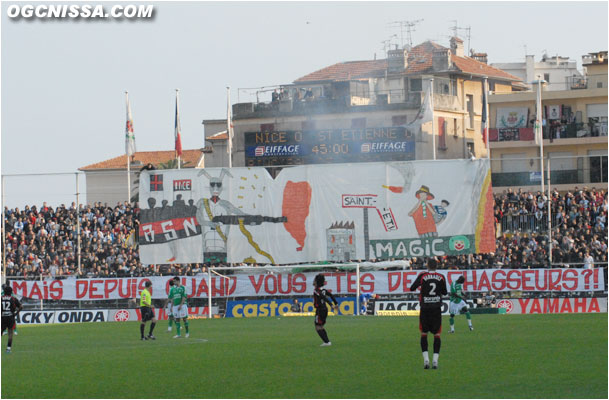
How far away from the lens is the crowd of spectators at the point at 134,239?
50.3m

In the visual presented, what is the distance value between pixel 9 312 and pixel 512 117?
59.7 meters

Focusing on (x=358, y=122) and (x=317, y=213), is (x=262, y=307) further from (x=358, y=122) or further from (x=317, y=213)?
(x=358, y=122)

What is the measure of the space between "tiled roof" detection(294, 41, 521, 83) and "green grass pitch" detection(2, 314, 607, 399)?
53.2m

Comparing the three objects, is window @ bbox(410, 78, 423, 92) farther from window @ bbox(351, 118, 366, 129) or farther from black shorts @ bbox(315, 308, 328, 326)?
black shorts @ bbox(315, 308, 328, 326)

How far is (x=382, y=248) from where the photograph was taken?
176ft

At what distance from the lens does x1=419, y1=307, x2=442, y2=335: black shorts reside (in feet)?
70.9

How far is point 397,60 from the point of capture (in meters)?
88.8

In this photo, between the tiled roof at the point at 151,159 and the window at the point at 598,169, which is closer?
the window at the point at 598,169

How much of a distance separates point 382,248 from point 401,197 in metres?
2.62

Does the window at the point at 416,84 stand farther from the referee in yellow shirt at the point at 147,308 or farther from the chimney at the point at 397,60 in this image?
the referee in yellow shirt at the point at 147,308

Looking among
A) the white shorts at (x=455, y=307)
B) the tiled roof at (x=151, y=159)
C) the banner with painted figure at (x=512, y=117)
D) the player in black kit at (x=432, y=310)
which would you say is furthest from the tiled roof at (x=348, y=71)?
the player in black kit at (x=432, y=310)

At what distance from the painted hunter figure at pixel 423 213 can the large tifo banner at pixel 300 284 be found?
4018mm

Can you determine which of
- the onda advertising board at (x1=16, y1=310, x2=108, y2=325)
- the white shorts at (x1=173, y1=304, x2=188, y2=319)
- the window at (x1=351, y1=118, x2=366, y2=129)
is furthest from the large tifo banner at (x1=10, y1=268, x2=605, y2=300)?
the window at (x1=351, y1=118, x2=366, y2=129)

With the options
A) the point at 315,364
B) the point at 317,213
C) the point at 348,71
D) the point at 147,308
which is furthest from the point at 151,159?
the point at 315,364
